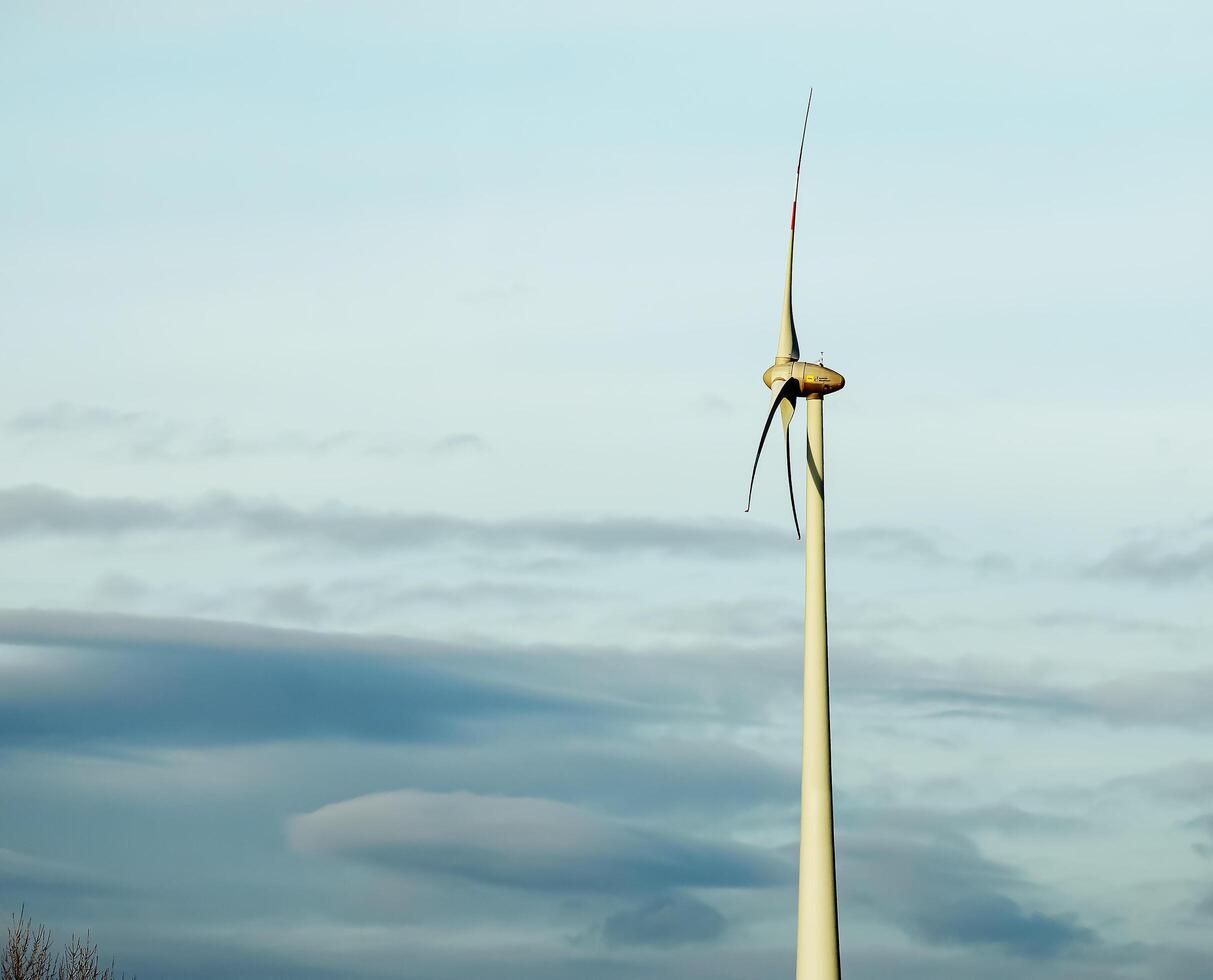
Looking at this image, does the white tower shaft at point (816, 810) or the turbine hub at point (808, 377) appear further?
the turbine hub at point (808, 377)

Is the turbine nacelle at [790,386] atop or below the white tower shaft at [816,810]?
atop

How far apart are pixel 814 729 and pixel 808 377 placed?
593 inches

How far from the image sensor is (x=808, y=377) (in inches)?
2874

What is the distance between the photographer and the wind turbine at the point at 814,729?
64688 mm

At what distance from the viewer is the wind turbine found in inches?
2547

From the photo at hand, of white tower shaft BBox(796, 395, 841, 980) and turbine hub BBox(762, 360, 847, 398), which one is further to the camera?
turbine hub BBox(762, 360, 847, 398)

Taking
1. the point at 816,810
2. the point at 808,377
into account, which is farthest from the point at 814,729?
the point at 808,377

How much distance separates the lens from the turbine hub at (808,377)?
7288 cm

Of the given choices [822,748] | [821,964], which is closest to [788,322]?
[822,748]

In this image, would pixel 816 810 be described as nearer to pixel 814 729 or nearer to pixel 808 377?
pixel 814 729

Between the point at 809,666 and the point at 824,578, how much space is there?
373 centimetres

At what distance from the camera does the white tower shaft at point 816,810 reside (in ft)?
212

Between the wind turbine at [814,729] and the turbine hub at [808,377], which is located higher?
the turbine hub at [808,377]

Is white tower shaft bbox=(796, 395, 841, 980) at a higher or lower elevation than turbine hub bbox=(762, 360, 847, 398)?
lower
